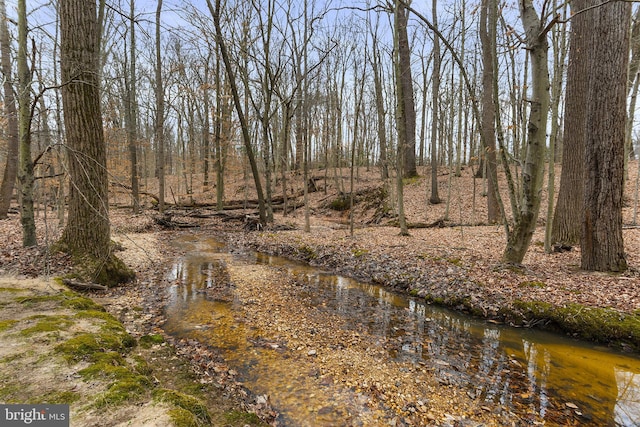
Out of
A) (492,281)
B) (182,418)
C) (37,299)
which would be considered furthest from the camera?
(492,281)

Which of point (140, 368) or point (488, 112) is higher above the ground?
point (488, 112)

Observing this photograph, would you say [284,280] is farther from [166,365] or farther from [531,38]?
[531,38]

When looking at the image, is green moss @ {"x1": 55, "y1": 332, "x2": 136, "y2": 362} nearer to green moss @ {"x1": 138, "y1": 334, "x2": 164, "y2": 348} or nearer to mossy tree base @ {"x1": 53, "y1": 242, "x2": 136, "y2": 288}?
green moss @ {"x1": 138, "y1": 334, "x2": 164, "y2": 348}

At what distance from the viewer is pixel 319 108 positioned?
96.3ft

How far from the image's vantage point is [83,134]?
589 centimetres

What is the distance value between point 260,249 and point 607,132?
998cm

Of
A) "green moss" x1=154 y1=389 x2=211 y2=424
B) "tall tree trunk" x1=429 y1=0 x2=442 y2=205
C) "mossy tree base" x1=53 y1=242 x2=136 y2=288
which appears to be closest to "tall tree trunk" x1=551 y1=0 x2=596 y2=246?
"tall tree trunk" x1=429 y1=0 x2=442 y2=205

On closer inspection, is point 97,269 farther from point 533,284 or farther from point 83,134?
point 533,284

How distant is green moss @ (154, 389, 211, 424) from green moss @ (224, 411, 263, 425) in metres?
Result: 0.31

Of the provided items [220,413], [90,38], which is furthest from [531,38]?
[90,38]

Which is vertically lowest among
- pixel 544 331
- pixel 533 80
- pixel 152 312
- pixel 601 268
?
pixel 544 331

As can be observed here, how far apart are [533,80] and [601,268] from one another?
395 centimetres

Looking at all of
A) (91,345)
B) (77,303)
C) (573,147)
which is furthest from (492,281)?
(77,303)

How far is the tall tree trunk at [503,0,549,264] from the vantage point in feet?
19.4
